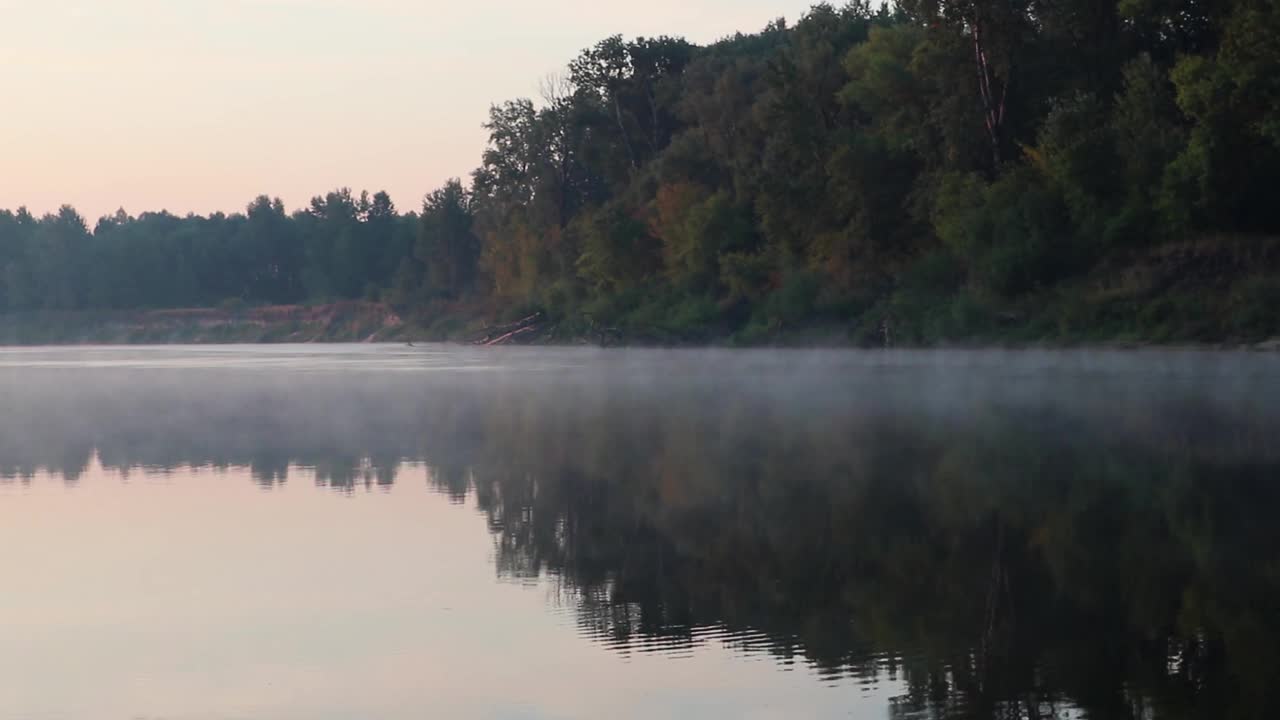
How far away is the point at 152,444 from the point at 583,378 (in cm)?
2538

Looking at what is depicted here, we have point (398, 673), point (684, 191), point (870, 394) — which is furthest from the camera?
point (684, 191)

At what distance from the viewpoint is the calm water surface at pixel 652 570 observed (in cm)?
857

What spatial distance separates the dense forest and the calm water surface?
32.3m

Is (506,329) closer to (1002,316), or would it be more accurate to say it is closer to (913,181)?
(913,181)

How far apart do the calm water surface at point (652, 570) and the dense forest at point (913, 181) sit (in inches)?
1271

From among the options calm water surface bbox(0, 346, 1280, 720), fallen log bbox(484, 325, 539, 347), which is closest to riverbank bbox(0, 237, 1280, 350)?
fallen log bbox(484, 325, 539, 347)

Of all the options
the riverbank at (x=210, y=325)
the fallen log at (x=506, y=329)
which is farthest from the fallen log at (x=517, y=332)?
the riverbank at (x=210, y=325)

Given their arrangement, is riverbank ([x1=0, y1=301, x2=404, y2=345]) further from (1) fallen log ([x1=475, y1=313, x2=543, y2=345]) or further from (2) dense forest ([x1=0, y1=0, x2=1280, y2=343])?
(1) fallen log ([x1=475, y1=313, x2=543, y2=345])

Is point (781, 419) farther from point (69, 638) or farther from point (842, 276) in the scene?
point (842, 276)

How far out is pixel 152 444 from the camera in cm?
2480

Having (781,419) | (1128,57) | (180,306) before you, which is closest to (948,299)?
(1128,57)

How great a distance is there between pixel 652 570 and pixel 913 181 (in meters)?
64.0

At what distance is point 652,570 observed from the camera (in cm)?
1229

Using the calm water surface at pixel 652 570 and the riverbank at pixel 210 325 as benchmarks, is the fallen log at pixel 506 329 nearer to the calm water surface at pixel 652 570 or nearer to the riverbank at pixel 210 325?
the riverbank at pixel 210 325
